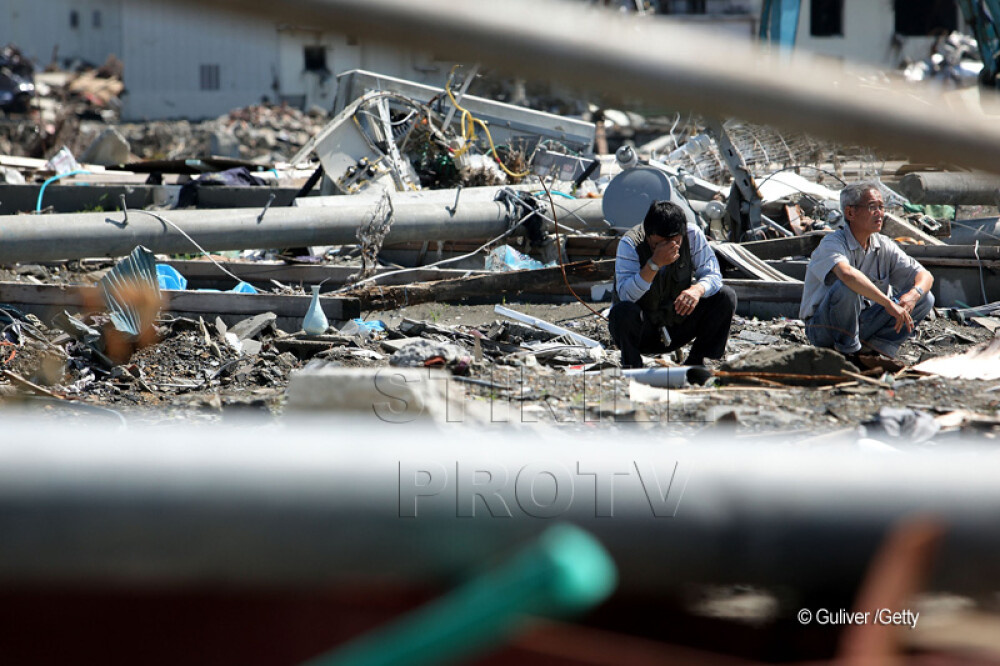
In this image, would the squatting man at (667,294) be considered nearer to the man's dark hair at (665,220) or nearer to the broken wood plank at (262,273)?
the man's dark hair at (665,220)

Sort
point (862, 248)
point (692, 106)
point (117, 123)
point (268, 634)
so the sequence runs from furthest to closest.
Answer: point (117, 123) → point (862, 248) → point (268, 634) → point (692, 106)

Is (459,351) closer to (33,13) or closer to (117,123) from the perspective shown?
(117,123)

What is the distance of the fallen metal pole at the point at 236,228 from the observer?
301 inches

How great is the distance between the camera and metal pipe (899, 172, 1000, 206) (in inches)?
415

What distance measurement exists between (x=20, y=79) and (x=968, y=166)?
34.6 m

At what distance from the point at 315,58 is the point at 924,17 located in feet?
74.2

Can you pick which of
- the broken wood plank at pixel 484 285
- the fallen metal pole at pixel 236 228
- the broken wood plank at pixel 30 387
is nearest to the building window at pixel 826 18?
the fallen metal pole at pixel 236 228

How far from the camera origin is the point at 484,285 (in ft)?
28.1

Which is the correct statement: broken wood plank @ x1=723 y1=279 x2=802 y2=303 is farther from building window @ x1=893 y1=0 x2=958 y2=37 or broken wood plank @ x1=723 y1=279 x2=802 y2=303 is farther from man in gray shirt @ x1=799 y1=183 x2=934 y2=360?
building window @ x1=893 y1=0 x2=958 y2=37

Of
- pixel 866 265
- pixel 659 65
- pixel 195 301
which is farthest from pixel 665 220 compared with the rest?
pixel 659 65

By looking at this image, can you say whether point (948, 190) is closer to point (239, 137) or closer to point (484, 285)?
point (484, 285)

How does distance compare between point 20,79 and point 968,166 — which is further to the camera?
point 20,79

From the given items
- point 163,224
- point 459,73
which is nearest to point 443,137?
point 459,73

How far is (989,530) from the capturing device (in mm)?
1263
